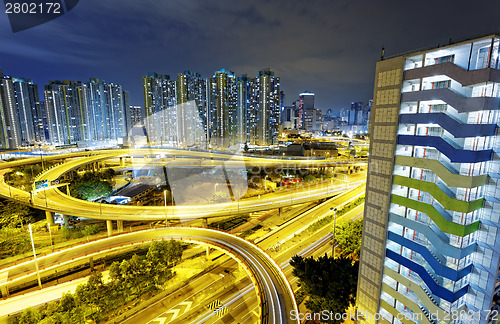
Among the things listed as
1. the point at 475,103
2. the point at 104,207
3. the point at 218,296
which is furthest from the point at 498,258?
the point at 104,207

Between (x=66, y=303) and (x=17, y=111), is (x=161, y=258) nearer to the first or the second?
(x=66, y=303)

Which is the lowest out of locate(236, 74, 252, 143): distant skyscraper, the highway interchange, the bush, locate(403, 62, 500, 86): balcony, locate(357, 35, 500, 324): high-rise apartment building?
the bush

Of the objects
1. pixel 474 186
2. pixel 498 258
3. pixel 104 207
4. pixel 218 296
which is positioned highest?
pixel 474 186

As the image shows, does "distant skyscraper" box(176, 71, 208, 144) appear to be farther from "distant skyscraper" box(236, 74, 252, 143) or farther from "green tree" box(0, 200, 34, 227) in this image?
"green tree" box(0, 200, 34, 227)

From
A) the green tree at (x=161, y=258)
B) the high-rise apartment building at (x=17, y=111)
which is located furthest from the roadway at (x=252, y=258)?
the high-rise apartment building at (x=17, y=111)

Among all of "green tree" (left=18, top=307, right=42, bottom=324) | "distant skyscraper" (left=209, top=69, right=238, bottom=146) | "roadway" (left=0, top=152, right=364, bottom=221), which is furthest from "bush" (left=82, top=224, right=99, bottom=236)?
"distant skyscraper" (left=209, top=69, right=238, bottom=146)

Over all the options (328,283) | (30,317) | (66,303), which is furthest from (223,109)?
(30,317)

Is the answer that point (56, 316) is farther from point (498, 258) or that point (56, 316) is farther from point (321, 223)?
point (321, 223)

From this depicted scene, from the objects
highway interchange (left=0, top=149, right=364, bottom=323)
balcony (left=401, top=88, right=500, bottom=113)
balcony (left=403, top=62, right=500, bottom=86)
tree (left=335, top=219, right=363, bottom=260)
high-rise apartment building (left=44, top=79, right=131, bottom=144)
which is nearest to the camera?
balcony (left=403, top=62, right=500, bottom=86)
